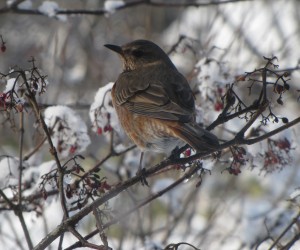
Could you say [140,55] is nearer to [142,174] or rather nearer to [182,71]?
[142,174]

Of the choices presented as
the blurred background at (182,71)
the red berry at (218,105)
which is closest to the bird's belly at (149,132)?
the blurred background at (182,71)

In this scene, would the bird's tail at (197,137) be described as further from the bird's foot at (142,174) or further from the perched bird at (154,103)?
the bird's foot at (142,174)

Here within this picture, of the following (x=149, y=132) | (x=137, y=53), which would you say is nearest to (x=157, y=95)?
(x=149, y=132)

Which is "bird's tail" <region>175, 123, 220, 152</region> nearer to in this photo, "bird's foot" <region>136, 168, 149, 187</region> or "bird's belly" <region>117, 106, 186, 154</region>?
"bird's belly" <region>117, 106, 186, 154</region>

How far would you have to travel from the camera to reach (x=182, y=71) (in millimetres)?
7953

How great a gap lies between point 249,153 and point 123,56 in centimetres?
148

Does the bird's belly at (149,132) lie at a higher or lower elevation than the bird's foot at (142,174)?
higher

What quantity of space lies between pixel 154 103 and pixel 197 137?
0.84m

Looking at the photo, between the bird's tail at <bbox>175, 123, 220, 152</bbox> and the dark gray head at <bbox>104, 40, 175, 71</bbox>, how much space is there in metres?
1.44

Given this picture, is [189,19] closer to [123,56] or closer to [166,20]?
[166,20]

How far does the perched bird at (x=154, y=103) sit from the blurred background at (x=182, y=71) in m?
0.21

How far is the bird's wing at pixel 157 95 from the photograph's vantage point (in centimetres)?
369

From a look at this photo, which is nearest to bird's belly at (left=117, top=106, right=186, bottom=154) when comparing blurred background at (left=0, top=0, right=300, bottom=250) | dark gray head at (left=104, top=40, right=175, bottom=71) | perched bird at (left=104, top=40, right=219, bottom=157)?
perched bird at (left=104, top=40, right=219, bottom=157)

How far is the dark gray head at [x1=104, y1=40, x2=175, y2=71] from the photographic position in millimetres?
4790
